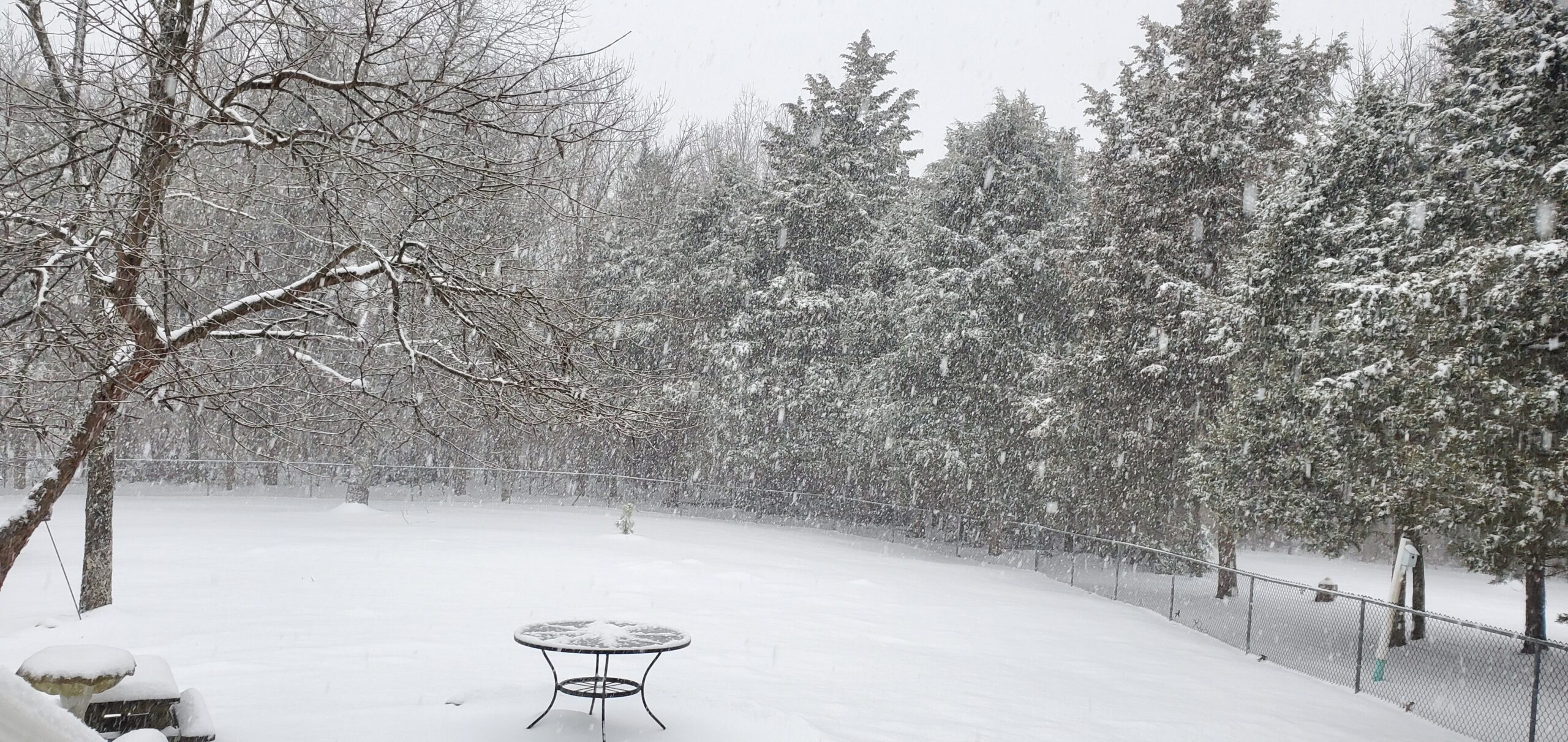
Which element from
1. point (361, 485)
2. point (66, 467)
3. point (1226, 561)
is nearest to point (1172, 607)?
point (1226, 561)

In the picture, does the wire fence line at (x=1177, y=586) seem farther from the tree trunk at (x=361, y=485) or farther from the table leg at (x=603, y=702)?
the table leg at (x=603, y=702)

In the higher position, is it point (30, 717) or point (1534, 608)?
point (30, 717)

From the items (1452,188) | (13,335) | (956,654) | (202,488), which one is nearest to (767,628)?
(956,654)

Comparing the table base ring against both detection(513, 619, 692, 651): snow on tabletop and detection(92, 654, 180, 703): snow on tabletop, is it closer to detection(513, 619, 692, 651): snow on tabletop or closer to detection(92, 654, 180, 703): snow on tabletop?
detection(513, 619, 692, 651): snow on tabletop

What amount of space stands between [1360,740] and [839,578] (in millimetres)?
9700

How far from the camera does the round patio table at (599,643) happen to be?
23.9 ft

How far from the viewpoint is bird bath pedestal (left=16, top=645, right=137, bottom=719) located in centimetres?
573

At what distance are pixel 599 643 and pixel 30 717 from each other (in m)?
6.56

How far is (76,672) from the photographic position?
581 cm

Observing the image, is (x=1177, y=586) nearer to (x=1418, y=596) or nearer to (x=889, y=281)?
(x=1418, y=596)

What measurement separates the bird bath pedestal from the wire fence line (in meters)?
4.17

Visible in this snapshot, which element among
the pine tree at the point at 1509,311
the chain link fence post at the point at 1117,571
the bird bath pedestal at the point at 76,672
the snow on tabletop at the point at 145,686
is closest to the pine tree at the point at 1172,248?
the chain link fence post at the point at 1117,571

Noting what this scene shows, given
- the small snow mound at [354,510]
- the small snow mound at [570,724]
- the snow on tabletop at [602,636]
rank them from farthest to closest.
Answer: the small snow mound at [354,510] < the small snow mound at [570,724] < the snow on tabletop at [602,636]

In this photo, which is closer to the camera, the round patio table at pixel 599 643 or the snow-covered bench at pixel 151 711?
the snow-covered bench at pixel 151 711
